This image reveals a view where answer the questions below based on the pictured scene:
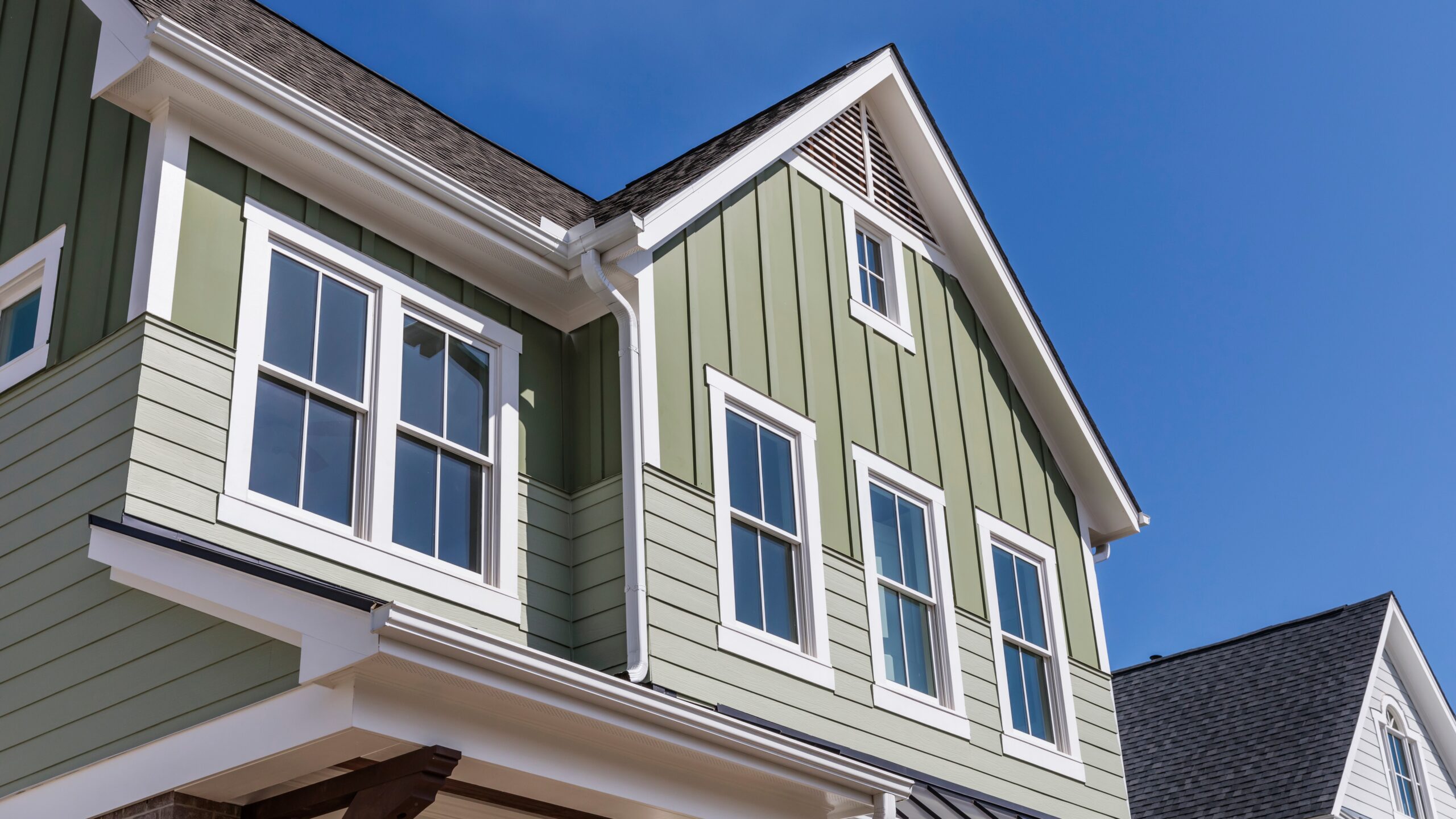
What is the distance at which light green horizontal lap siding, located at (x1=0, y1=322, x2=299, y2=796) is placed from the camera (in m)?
6.61

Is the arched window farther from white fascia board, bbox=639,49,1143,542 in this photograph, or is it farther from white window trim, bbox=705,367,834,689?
white window trim, bbox=705,367,834,689

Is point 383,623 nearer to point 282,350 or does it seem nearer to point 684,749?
point 684,749

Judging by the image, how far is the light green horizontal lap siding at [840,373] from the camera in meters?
9.69

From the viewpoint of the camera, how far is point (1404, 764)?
19219 mm

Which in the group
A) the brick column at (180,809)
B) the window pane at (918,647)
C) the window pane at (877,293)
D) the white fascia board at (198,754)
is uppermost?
the window pane at (877,293)

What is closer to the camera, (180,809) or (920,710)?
(180,809)

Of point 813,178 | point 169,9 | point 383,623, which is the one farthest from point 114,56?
point 813,178

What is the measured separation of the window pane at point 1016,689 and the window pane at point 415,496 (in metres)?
5.06

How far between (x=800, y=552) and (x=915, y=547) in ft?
4.68

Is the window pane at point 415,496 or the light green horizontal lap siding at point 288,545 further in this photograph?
the window pane at point 415,496

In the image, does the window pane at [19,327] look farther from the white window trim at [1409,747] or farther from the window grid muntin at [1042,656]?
the white window trim at [1409,747]

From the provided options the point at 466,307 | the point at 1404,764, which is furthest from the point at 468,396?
the point at 1404,764

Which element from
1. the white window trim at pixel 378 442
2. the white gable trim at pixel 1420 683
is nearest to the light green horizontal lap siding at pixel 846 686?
the white window trim at pixel 378 442

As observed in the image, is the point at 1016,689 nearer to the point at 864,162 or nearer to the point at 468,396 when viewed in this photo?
the point at 864,162
